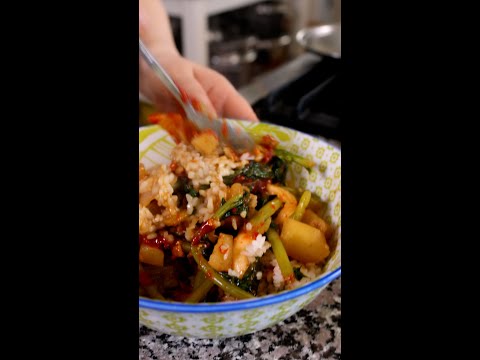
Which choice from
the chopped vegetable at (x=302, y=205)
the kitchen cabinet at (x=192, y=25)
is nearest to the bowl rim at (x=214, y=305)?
the chopped vegetable at (x=302, y=205)

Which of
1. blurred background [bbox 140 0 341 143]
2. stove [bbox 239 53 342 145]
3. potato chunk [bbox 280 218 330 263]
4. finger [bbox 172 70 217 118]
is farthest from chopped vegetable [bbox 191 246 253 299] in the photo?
blurred background [bbox 140 0 341 143]

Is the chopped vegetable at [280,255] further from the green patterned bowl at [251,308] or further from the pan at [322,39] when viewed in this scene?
the pan at [322,39]

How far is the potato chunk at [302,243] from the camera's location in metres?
0.78

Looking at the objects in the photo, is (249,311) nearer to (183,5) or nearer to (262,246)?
(262,246)

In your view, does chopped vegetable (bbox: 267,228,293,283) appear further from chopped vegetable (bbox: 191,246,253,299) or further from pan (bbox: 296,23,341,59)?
pan (bbox: 296,23,341,59)

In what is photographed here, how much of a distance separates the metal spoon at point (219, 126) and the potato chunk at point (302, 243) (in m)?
0.24

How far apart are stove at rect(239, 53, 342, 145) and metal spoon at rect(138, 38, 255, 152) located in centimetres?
27

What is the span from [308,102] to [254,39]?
2383 millimetres

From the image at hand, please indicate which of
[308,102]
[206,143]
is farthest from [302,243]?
[308,102]

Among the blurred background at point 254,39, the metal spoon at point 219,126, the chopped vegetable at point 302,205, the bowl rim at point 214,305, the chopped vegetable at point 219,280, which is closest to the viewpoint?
the bowl rim at point 214,305

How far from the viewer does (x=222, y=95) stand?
1.03m

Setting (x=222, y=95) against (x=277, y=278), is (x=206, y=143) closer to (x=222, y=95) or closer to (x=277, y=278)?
(x=222, y=95)
